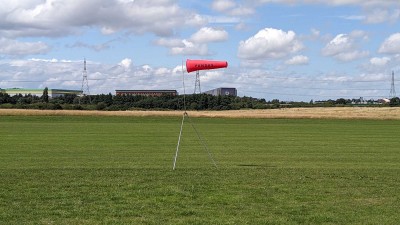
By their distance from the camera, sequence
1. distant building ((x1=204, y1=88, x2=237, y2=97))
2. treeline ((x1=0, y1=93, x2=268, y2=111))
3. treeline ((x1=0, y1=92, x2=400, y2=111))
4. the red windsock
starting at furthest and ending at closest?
1. treeline ((x1=0, y1=92, x2=400, y2=111))
2. treeline ((x1=0, y1=93, x2=268, y2=111))
3. distant building ((x1=204, y1=88, x2=237, y2=97))
4. the red windsock

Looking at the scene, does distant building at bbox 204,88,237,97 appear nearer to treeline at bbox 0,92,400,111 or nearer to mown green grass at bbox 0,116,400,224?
treeline at bbox 0,92,400,111

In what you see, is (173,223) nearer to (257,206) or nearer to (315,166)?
(257,206)

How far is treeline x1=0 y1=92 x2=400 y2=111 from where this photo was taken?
94.9m

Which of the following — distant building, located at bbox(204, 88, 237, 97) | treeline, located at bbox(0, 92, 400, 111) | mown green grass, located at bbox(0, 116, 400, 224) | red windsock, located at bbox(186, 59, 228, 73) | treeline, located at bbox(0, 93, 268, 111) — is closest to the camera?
mown green grass, located at bbox(0, 116, 400, 224)

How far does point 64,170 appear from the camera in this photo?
1670 centimetres

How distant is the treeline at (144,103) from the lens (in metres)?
94.9

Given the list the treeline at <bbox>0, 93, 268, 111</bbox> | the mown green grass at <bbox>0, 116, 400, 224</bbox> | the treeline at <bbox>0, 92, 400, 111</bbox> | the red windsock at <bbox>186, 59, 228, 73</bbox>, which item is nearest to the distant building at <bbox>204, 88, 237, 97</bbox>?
the treeline at <bbox>0, 92, 400, 111</bbox>

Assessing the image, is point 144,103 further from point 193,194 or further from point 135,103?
point 193,194

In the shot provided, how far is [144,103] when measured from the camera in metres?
104

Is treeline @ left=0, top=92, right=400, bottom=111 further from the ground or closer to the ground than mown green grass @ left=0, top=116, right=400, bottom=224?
further from the ground

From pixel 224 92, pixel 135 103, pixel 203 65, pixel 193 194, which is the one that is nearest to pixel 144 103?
pixel 135 103

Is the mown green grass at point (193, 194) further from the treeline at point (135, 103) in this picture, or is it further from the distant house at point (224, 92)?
the treeline at point (135, 103)

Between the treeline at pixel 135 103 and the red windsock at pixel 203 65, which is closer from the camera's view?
the red windsock at pixel 203 65

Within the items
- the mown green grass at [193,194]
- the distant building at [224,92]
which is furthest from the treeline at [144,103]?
the mown green grass at [193,194]
